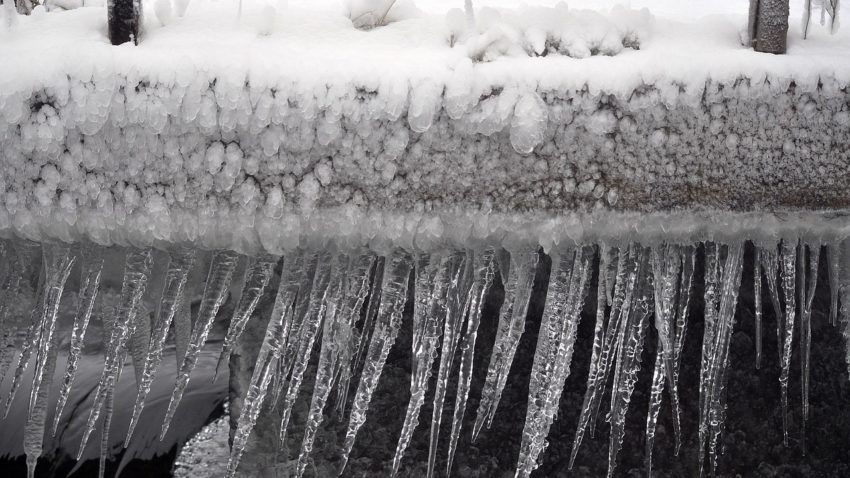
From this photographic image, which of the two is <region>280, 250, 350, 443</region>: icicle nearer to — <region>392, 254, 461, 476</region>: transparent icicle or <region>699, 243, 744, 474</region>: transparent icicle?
<region>392, 254, 461, 476</region>: transparent icicle

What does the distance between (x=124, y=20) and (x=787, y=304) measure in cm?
79

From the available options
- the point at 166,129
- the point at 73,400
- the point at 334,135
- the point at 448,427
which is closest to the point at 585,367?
the point at 448,427

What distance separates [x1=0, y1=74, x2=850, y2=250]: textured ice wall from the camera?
0.73 meters

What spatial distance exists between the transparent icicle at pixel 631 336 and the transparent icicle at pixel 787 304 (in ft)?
0.51

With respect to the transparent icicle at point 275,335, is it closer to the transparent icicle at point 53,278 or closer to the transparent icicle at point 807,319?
the transparent icicle at point 53,278

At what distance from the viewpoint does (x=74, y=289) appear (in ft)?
3.04

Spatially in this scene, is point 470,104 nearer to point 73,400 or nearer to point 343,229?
point 343,229

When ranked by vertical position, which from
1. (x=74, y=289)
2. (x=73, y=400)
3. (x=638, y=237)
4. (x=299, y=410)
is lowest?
(x=73, y=400)

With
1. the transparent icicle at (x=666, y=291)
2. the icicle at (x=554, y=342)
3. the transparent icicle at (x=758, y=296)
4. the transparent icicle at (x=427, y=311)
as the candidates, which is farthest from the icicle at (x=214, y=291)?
the transparent icicle at (x=758, y=296)

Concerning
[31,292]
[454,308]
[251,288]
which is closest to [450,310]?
[454,308]

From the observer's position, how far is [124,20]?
79 cm

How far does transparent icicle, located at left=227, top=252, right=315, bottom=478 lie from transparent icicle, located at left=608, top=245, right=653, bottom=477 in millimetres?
355

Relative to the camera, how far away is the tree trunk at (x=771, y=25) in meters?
0.76

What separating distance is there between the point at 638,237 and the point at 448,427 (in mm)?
398
